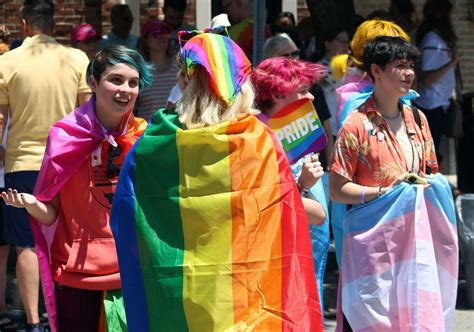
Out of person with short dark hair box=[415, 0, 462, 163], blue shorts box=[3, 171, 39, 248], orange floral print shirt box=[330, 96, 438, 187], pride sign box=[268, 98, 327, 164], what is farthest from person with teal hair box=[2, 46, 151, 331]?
person with short dark hair box=[415, 0, 462, 163]

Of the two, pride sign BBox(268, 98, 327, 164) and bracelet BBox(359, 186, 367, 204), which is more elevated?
pride sign BBox(268, 98, 327, 164)

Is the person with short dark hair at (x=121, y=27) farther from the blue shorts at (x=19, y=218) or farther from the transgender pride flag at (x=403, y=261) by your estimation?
the transgender pride flag at (x=403, y=261)

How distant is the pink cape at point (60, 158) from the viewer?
5.62 metres

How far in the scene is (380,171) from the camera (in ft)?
19.9

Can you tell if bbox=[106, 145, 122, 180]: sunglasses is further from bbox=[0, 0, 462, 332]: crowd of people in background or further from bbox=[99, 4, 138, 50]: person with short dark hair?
bbox=[99, 4, 138, 50]: person with short dark hair

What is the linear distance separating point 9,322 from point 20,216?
0.86 m

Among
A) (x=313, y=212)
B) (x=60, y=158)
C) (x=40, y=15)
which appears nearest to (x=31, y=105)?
(x=40, y=15)

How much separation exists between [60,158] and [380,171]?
5.04 feet

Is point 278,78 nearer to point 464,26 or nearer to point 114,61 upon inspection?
point 114,61

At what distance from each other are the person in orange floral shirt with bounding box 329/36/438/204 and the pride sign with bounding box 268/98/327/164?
0.12 metres

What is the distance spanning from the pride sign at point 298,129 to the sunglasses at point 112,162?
32.6 inches

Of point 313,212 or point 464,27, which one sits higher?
point 313,212

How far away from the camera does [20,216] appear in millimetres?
8023

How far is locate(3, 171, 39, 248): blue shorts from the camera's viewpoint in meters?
7.79
